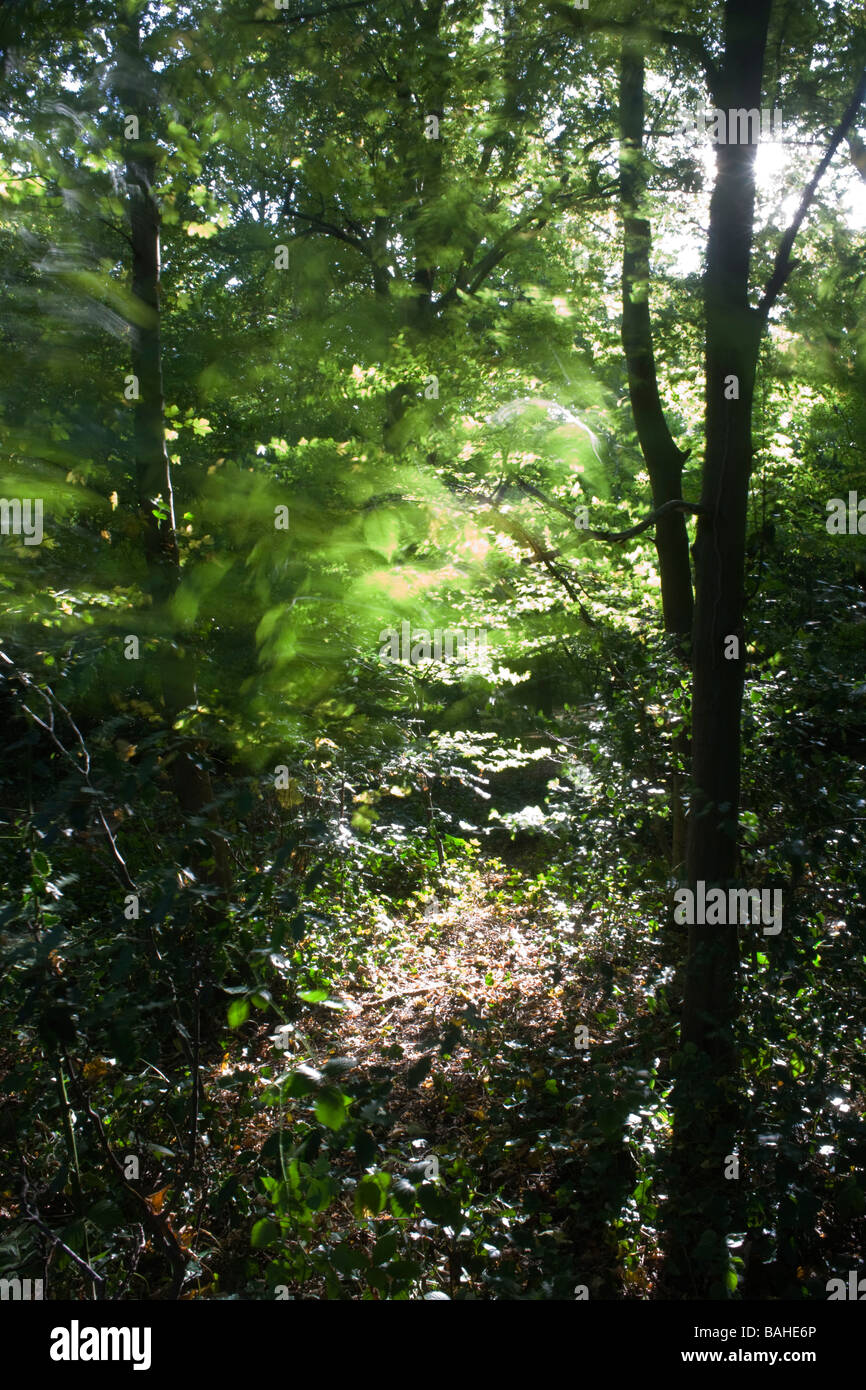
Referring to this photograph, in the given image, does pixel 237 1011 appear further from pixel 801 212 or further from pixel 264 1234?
pixel 801 212

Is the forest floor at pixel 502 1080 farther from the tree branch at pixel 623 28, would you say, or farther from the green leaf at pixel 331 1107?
the tree branch at pixel 623 28

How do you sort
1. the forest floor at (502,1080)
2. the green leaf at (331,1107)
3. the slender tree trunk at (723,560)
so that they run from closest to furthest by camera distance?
the green leaf at (331,1107)
the forest floor at (502,1080)
the slender tree trunk at (723,560)

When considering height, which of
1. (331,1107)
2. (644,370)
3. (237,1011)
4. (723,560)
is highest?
(644,370)

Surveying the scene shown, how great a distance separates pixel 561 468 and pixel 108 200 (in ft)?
20.8

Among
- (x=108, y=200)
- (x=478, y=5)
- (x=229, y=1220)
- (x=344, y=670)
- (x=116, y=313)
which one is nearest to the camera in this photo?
(x=229, y=1220)

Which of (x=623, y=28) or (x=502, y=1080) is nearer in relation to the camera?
(x=623, y=28)

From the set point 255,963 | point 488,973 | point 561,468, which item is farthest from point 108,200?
point 561,468

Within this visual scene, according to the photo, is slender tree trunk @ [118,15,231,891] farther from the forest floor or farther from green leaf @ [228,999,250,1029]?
green leaf @ [228,999,250,1029]

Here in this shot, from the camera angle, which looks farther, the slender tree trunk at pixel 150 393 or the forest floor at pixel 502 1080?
the slender tree trunk at pixel 150 393

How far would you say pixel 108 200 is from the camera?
489cm

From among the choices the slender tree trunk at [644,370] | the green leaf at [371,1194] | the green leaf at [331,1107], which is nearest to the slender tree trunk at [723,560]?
the slender tree trunk at [644,370]

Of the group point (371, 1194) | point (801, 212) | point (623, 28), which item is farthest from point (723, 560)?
point (371, 1194)
